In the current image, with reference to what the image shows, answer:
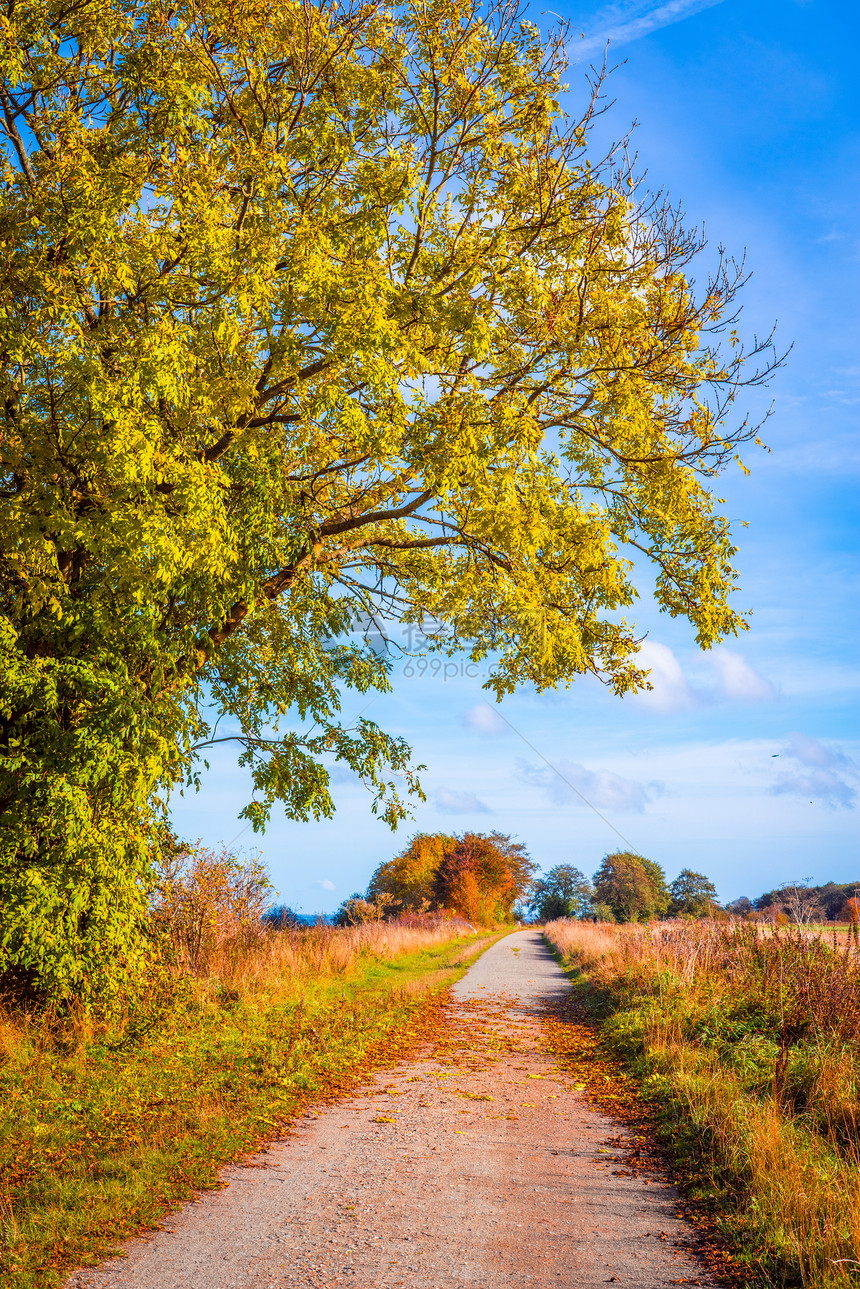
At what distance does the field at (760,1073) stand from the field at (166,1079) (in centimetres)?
329

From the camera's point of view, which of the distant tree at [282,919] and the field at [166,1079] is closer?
the field at [166,1079]

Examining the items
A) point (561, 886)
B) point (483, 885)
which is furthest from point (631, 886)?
point (561, 886)

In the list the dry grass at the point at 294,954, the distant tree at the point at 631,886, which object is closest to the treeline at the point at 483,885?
the distant tree at the point at 631,886

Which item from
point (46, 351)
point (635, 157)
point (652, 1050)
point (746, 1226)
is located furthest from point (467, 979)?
point (635, 157)

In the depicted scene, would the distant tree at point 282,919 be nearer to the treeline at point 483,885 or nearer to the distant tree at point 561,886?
the treeline at point 483,885

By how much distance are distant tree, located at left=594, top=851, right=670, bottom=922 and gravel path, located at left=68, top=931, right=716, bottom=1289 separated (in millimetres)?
37416

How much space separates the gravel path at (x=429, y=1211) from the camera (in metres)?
4.00

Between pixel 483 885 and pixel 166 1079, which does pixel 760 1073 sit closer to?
pixel 166 1079

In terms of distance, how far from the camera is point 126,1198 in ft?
16.2

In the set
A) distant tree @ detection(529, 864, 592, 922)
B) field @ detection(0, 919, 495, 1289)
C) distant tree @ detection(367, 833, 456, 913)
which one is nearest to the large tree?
field @ detection(0, 919, 495, 1289)

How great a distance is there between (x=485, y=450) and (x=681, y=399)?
13.3 ft

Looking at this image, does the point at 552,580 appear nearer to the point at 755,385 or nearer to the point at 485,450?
the point at 485,450

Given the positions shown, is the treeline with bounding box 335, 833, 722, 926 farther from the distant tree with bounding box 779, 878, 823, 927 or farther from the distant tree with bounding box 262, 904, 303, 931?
the distant tree with bounding box 779, 878, 823, 927

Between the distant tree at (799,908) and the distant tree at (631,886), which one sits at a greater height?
the distant tree at (799,908)
